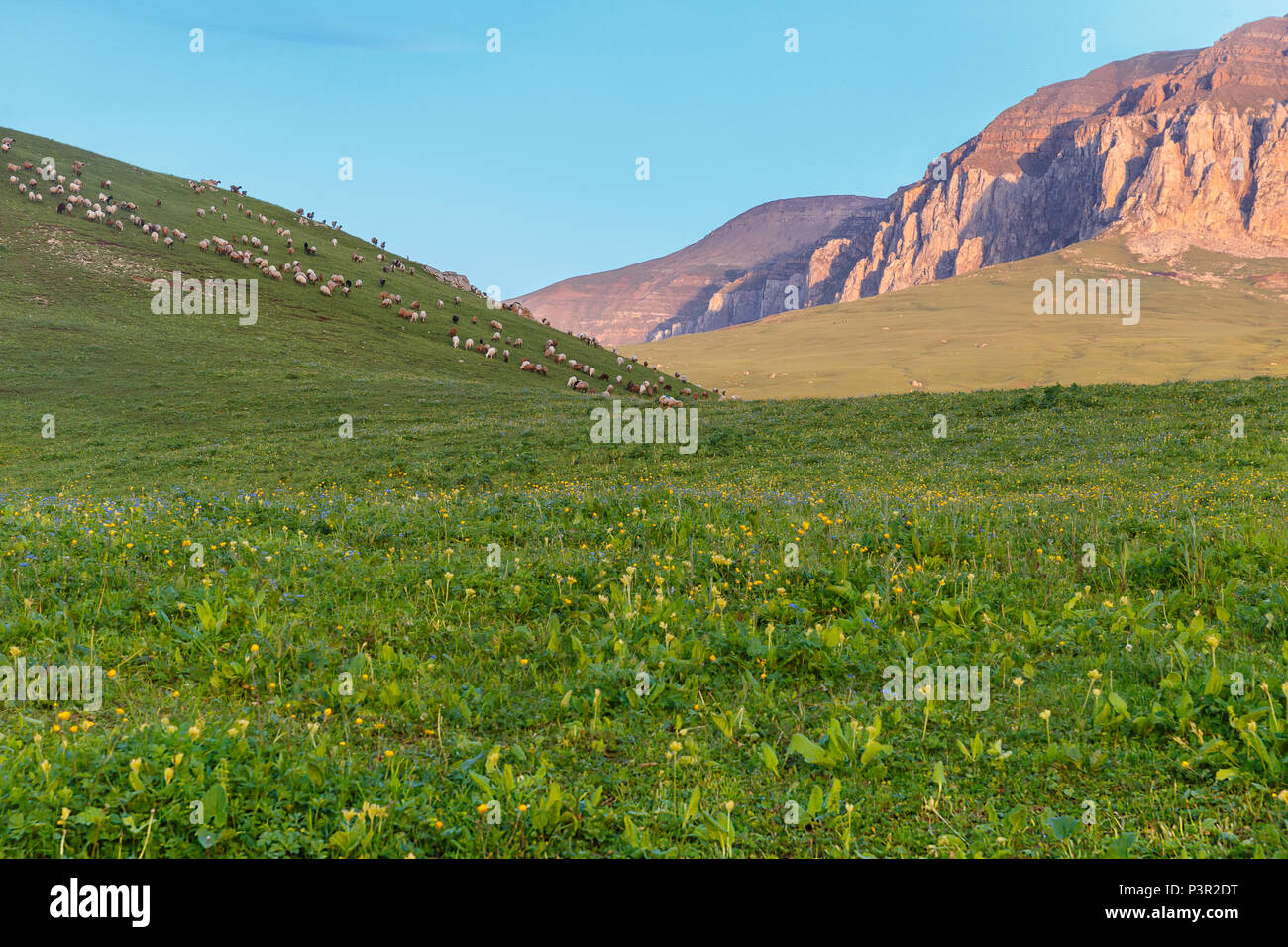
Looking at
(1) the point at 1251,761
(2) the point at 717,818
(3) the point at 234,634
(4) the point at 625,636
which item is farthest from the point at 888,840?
(3) the point at 234,634

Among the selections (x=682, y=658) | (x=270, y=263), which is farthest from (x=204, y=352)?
(x=682, y=658)

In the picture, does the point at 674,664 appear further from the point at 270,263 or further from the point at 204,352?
the point at 270,263

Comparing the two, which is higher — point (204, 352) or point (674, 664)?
point (204, 352)

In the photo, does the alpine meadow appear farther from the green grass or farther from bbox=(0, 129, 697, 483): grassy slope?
bbox=(0, 129, 697, 483): grassy slope

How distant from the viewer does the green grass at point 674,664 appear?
5254 mm

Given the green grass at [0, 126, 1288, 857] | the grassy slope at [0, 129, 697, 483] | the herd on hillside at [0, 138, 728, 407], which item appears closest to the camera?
the green grass at [0, 126, 1288, 857]

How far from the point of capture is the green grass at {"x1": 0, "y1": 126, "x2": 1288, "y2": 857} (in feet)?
17.2

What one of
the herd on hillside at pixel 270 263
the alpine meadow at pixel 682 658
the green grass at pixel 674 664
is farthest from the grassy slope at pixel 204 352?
the green grass at pixel 674 664

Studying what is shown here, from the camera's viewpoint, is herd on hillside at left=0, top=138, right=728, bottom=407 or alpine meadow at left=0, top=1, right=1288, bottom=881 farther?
herd on hillside at left=0, top=138, right=728, bottom=407

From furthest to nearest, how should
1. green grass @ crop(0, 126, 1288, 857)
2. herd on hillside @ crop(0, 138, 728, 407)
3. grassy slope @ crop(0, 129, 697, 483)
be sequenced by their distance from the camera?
herd on hillside @ crop(0, 138, 728, 407), grassy slope @ crop(0, 129, 697, 483), green grass @ crop(0, 126, 1288, 857)

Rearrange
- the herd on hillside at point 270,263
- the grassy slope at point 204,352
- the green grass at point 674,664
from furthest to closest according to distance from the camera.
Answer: the herd on hillside at point 270,263, the grassy slope at point 204,352, the green grass at point 674,664

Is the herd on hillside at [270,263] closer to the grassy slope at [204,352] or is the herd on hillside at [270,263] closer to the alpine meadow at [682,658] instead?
the grassy slope at [204,352]

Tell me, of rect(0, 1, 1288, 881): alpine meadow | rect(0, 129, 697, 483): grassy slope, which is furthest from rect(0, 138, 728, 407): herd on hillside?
rect(0, 1, 1288, 881): alpine meadow

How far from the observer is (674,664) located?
319 inches
